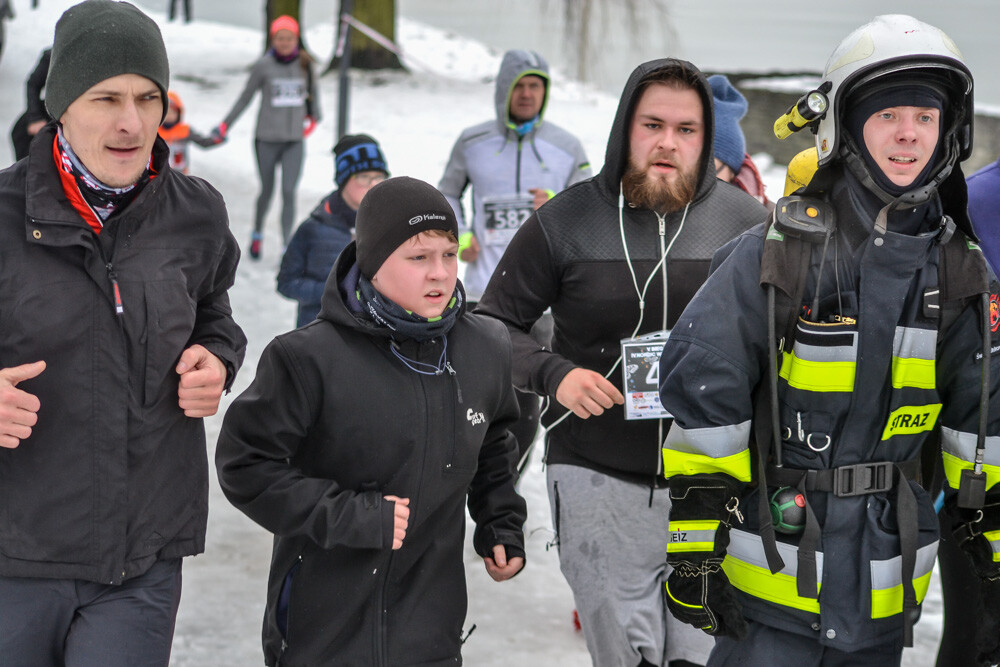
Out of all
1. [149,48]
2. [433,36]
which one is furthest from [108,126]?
[433,36]

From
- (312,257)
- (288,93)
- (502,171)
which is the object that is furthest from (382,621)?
(288,93)

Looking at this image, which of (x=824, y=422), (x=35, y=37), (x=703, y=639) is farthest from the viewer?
(x=35, y=37)

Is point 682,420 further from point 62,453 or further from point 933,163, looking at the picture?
point 62,453

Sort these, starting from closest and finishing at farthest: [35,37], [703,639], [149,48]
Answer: [149,48] → [703,639] → [35,37]

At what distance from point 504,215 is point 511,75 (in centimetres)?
83

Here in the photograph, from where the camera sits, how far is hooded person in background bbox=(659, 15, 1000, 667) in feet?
9.40

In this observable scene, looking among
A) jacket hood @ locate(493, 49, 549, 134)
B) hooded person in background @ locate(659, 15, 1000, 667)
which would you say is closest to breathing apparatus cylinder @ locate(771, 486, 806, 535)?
hooded person in background @ locate(659, 15, 1000, 667)

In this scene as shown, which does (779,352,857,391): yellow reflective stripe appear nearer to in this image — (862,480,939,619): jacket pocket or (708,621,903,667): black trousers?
(862,480,939,619): jacket pocket

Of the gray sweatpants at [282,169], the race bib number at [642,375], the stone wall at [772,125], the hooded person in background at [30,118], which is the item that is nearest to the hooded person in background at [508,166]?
the hooded person in background at [30,118]

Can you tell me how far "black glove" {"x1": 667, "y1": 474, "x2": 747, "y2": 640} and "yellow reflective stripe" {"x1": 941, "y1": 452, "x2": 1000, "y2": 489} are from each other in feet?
1.72

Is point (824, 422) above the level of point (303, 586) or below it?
above

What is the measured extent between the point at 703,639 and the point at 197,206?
196 cm

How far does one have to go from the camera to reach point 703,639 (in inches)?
150

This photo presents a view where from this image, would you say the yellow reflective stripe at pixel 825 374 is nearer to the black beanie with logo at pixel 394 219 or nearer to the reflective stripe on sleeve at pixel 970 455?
the reflective stripe on sleeve at pixel 970 455
